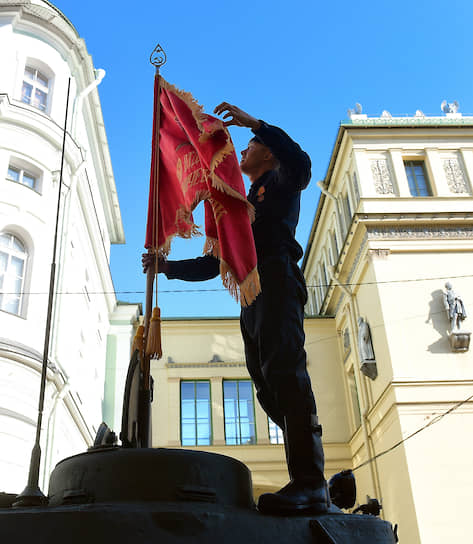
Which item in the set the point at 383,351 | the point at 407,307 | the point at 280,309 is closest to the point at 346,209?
the point at 407,307

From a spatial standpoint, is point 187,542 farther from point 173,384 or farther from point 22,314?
point 173,384

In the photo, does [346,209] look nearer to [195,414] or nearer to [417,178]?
[417,178]

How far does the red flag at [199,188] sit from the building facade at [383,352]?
1113 centimetres

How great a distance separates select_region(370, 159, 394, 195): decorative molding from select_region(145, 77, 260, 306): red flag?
45.1 ft

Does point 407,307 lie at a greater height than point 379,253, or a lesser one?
lesser

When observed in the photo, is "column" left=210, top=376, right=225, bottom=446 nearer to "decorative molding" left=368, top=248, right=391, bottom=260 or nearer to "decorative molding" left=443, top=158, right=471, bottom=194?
"decorative molding" left=368, top=248, right=391, bottom=260

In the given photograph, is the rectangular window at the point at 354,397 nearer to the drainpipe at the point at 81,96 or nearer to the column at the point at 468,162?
the column at the point at 468,162

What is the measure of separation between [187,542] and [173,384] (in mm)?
16882

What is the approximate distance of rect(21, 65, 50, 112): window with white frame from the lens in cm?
1380

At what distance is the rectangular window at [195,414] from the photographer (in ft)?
57.8

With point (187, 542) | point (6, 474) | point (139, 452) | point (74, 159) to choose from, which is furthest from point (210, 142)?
point (74, 159)

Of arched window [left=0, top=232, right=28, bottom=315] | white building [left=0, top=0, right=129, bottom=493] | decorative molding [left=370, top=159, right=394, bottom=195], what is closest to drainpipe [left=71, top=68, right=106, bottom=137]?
white building [left=0, top=0, right=129, bottom=493]

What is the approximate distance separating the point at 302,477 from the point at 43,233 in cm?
1154

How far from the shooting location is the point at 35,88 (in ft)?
45.9
